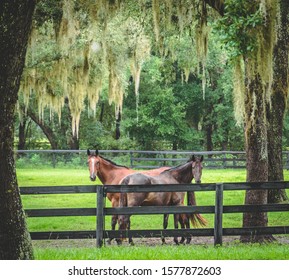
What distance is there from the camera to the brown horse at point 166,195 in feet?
32.8

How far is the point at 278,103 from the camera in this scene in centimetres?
1316

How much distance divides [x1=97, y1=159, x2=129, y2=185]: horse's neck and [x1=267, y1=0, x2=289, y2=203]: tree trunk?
3594 millimetres

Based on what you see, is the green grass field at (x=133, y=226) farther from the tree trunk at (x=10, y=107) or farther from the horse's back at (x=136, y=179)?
the tree trunk at (x=10, y=107)

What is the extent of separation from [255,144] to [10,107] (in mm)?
5270

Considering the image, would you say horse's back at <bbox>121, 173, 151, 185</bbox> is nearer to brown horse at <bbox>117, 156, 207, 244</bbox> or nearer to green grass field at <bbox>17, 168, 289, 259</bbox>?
brown horse at <bbox>117, 156, 207, 244</bbox>

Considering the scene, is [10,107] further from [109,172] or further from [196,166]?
[109,172]

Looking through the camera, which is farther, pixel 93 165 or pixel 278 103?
pixel 278 103

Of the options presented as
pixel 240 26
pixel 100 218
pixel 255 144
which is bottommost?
pixel 100 218

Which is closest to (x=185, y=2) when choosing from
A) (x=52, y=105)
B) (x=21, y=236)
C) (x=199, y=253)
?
(x=199, y=253)

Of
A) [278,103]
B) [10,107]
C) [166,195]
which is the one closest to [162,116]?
[278,103]

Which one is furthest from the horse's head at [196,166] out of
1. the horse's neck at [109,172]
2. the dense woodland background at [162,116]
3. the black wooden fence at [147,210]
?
the dense woodland background at [162,116]

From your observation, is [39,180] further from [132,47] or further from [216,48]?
[216,48]

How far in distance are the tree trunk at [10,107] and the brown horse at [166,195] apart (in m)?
3.82

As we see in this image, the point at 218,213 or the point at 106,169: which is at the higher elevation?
the point at 106,169
